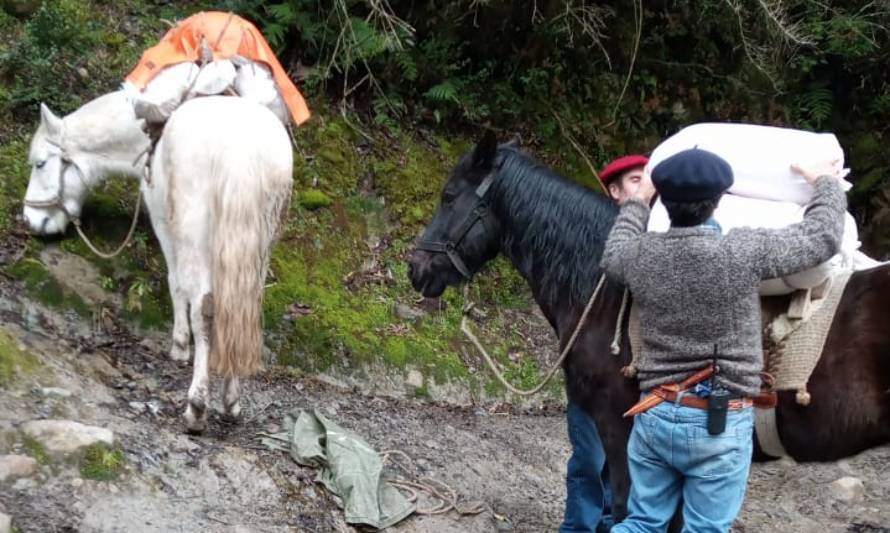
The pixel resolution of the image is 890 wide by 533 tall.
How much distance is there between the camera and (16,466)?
3842 mm

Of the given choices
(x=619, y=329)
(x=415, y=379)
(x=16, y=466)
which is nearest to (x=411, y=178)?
(x=415, y=379)

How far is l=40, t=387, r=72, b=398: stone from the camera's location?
14.8ft

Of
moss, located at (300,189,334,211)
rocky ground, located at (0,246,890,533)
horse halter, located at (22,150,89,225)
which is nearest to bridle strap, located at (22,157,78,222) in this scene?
horse halter, located at (22,150,89,225)

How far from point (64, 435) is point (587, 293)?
2.45 m

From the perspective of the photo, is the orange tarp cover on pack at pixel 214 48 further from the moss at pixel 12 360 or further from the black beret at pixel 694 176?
the black beret at pixel 694 176

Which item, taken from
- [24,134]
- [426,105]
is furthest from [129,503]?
[426,105]

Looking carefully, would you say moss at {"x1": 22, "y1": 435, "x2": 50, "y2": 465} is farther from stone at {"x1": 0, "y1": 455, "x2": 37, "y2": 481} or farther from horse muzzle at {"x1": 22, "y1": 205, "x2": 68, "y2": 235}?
horse muzzle at {"x1": 22, "y1": 205, "x2": 68, "y2": 235}

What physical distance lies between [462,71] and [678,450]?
235 inches

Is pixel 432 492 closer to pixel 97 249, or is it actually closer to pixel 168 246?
pixel 168 246

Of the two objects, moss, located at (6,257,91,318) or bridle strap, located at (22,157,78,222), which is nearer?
moss, located at (6,257,91,318)

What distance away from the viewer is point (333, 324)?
6227 millimetres

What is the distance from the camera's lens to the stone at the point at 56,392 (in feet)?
14.8

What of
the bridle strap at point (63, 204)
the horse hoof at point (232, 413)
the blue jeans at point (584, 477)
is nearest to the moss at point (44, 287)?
the bridle strap at point (63, 204)

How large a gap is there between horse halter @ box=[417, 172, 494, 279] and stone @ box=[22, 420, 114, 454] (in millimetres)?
1730
